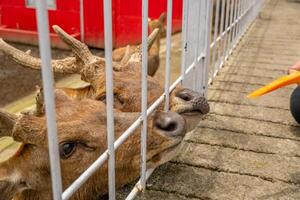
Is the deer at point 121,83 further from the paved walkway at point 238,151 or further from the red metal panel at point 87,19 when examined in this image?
the red metal panel at point 87,19

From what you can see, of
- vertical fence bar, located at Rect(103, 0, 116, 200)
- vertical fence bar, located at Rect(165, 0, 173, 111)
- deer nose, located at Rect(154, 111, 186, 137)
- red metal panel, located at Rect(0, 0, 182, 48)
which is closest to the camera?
vertical fence bar, located at Rect(103, 0, 116, 200)

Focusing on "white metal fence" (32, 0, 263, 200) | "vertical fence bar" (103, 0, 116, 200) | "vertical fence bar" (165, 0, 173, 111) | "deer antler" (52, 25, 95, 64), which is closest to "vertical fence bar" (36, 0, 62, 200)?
"white metal fence" (32, 0, 263, 200)

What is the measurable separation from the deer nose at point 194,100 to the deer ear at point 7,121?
42.5 inches

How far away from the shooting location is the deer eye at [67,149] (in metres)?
2.15

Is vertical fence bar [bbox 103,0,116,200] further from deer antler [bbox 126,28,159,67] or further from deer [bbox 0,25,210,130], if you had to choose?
deer antler [bbox 126,28,159,67]

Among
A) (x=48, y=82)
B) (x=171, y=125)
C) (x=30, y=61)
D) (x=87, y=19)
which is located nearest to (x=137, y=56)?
(x=30, y=61)

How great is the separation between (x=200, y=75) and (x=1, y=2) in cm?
545

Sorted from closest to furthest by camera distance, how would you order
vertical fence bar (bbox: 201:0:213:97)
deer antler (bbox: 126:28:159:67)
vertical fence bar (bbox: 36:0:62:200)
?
vertical fence bar (bbox: 36:0:62:200)
deer antler (bbox: 126:28:159:67)
vertical fence bar (bbox: 201:0:213:97)

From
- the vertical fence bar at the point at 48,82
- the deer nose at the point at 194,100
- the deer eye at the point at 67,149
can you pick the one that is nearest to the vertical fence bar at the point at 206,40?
the deer nose at the point at 194,100

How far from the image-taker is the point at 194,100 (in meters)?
2.73

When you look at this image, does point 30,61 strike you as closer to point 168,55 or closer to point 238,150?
point 168,55

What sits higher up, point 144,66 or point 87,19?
point 144,66

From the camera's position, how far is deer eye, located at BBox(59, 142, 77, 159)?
7.04ft

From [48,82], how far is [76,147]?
85 cm
